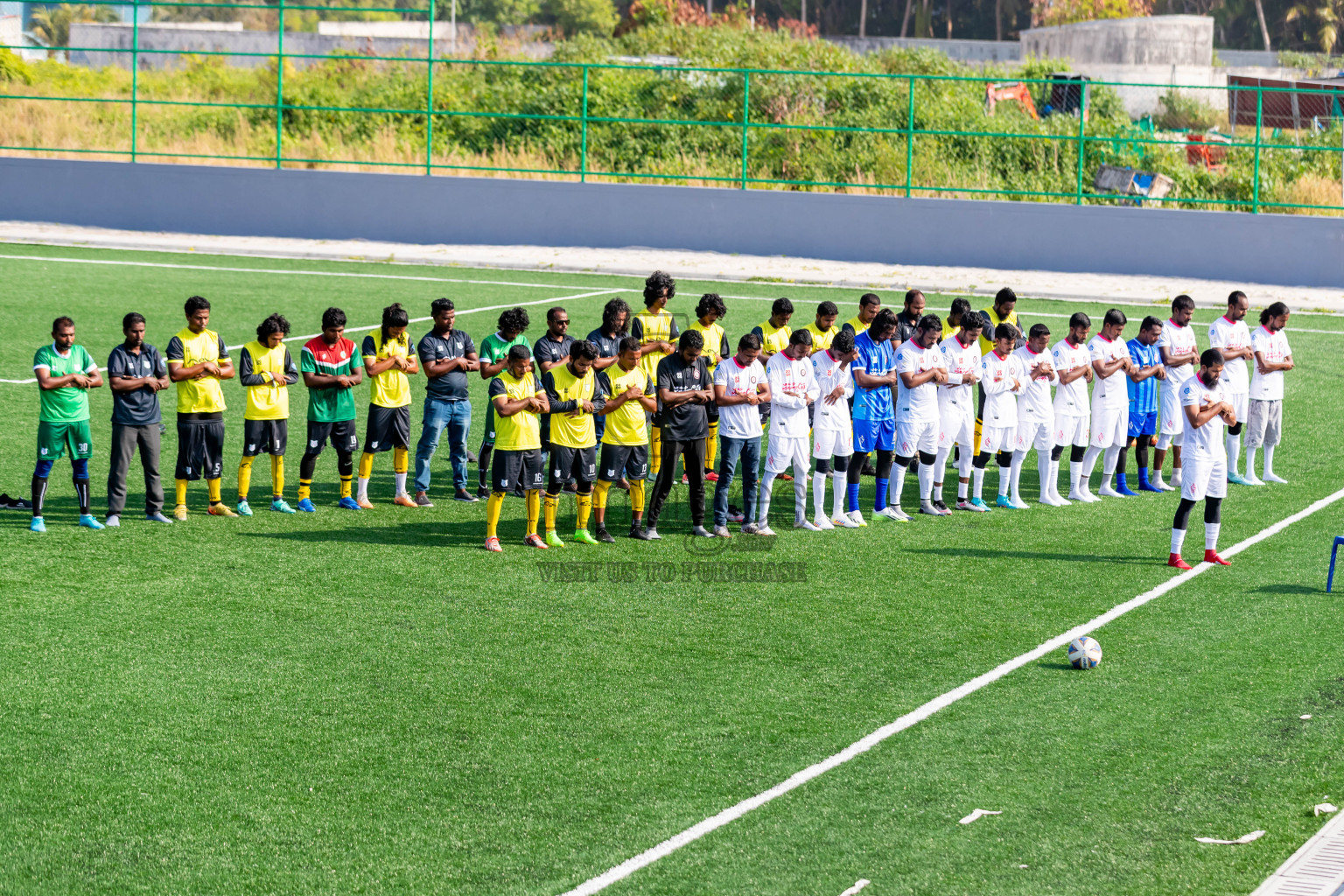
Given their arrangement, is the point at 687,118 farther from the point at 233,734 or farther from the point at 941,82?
the point at 233,734

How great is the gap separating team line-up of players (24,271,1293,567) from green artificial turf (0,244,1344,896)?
49cm

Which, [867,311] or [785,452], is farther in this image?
[867,311]

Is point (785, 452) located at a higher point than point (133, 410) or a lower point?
lower

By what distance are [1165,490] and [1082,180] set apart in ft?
54.6

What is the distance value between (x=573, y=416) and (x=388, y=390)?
7.30 ft

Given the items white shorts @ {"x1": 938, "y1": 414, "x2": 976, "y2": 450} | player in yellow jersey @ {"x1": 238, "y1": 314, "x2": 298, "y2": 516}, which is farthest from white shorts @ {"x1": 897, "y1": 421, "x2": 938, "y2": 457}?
player in yellow jersey @ {"x1": 238, "y1": 314, "x2": 298, "y2": 516}

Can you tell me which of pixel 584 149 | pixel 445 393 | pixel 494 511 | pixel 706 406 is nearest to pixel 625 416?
pixel 706 406

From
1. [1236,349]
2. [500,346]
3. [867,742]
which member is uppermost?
[1236,349]

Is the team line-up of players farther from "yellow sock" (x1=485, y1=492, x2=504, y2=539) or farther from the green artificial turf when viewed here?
the green artificial turf

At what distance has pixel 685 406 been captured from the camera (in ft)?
40.7

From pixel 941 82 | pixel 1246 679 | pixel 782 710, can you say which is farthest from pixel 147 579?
pixel 941 82

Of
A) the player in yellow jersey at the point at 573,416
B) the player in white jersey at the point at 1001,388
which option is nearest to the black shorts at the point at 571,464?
the player in yellow jersey at the point at 573,416

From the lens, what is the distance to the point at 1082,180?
99.1 ft

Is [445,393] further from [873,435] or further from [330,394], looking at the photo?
[873,435]
